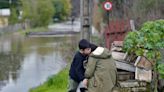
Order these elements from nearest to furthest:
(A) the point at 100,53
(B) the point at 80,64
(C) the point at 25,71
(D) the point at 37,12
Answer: (A) the point at 100,53 < (B) the point at 80,64 < (C) the point at 25,71 < (D) the point at 37,12

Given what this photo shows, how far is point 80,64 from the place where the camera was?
7.86 metres

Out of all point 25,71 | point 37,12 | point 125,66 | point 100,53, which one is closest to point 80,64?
point 100,53

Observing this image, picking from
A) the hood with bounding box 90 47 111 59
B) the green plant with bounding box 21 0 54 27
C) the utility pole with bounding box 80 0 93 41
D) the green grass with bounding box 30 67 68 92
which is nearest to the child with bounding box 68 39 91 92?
the hood with bounding box 90 47 111 59

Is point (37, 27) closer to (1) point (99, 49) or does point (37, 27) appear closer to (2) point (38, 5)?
(2) point (38, 5)

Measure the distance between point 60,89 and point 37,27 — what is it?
213ft

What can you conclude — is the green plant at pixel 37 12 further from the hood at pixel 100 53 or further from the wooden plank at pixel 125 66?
the hood at pixel 100 53

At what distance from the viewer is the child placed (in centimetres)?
750

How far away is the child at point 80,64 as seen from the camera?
7.50 m

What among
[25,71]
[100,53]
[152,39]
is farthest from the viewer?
[25,71]

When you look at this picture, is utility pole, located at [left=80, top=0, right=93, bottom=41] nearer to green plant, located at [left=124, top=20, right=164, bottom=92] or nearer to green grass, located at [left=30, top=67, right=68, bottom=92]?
green grass, located at [left=30, top=67, right=68, bottom=92]

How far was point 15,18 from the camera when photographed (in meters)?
72.8

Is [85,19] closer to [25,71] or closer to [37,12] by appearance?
[25,71]

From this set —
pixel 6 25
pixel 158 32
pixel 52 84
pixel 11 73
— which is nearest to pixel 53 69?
pixel 11 73

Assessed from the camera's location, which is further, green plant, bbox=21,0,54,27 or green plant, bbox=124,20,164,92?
green plant, bbox=21,0,54,27
